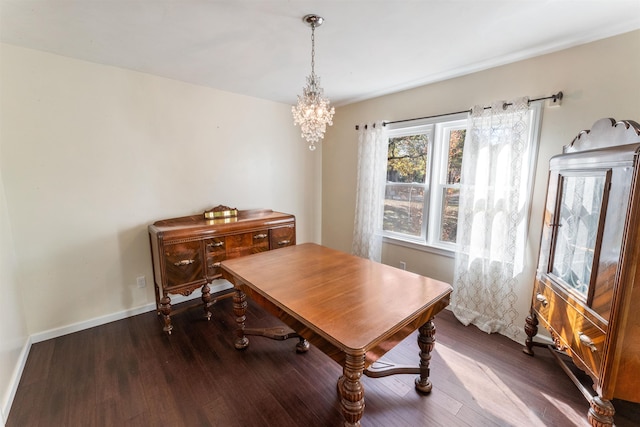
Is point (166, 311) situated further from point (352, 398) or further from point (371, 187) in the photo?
point (371, 187)

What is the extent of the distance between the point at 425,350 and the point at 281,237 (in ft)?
6.15

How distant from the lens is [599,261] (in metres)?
1.42

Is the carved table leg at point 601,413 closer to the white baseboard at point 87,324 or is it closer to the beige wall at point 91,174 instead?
the beige wall at point 91,174

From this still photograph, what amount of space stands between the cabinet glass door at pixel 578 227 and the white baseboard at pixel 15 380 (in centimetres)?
338

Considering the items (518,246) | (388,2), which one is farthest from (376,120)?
(518,246)

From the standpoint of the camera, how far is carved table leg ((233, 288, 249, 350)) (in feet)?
6.95

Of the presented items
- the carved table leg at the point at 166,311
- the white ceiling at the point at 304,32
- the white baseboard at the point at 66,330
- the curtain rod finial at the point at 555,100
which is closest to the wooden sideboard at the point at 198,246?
the carved table leg at the point at 166,311

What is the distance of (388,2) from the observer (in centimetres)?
151

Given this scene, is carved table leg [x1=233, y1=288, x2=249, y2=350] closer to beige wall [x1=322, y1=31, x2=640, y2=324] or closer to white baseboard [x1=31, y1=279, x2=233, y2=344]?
white baseboard [x1=31, y1=279, x2=233, y2=344]

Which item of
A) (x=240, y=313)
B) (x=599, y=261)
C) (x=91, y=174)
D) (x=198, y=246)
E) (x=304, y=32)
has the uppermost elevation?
(x=304, y=32)

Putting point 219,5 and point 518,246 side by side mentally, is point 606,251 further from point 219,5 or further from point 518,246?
point 219,5

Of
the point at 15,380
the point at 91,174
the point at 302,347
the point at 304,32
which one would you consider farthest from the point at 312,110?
the point at 15,380

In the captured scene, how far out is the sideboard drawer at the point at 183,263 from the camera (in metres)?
2.35

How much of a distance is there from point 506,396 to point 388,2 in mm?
2549
